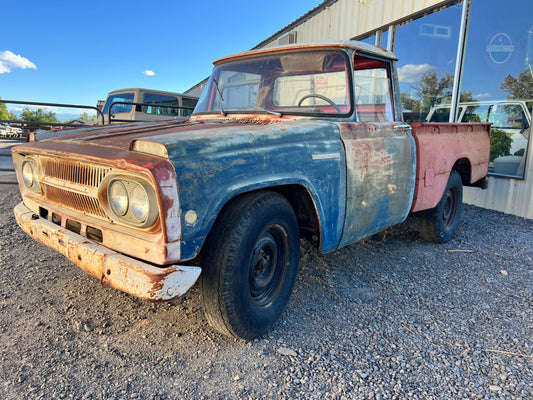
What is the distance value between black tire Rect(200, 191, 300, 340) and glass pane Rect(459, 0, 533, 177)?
16.0ft

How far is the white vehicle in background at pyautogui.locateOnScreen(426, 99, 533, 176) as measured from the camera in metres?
5.70

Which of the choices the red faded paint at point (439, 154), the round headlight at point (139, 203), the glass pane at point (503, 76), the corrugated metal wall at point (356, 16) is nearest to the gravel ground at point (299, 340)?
the red faded paint at point (439, 154)

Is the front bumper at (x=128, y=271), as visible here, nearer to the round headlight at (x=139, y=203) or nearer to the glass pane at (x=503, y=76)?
the round headlight at (x=139, y=203)

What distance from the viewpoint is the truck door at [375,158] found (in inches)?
113

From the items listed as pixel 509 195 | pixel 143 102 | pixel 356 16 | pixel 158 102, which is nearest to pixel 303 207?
pixel 509 195

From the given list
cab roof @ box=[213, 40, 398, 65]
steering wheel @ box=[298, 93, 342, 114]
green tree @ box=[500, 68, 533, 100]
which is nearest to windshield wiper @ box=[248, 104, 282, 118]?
steering wheel @ box=[298, 93, 342, 114]

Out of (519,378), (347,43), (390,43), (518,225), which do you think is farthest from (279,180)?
(390,43)

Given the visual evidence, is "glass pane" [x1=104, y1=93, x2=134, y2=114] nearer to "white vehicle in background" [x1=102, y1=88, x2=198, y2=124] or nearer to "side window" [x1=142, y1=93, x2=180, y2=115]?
"white vehicle in background" [x1=102, y1=88, x2=198, y2=124]

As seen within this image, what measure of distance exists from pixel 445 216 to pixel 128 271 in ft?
13.0

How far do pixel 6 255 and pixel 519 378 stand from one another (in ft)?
13.5

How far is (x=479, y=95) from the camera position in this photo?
257 inches

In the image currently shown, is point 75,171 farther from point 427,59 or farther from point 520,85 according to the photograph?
point 427,59

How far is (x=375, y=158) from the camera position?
3057mm

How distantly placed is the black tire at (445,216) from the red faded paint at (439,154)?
21 cm
